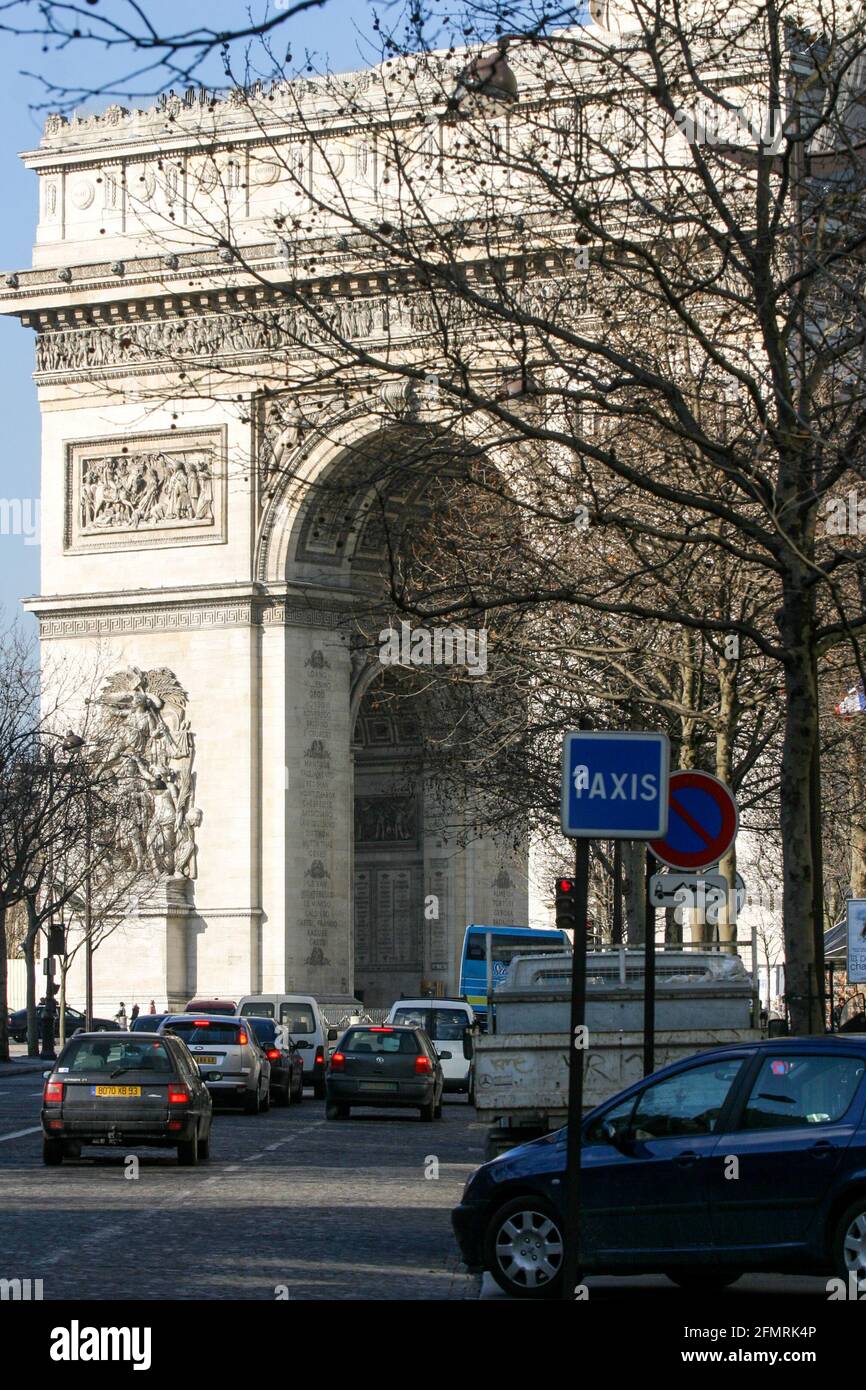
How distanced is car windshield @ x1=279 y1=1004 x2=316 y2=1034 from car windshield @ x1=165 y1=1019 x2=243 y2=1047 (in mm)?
8078

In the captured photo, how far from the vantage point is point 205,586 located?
162 feet

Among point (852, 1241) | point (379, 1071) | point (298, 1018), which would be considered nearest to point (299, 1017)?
point (298, 1018)

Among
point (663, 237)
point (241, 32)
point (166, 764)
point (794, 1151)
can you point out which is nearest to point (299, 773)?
point (166, 764)

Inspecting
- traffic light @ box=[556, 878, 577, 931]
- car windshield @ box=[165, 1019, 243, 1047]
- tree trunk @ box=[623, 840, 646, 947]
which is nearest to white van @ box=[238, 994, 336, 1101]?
traffic light @ box=[556, 878, 577, 931]

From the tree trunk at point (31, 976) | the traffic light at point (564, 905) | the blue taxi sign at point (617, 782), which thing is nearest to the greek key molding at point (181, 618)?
the tree trunk at point (31, 976)

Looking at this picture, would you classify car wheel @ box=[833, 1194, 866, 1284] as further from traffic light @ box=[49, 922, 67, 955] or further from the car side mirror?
traffic light @ box=[49, 922, 67, 955]

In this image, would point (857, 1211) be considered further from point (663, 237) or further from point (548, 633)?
point (548, 633)

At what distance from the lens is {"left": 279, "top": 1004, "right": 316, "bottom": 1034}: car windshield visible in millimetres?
40344

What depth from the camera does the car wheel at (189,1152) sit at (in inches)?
889

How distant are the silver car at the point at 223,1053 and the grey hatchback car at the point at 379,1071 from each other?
1.01m

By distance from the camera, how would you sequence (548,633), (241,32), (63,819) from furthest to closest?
(63,819) → (548,633) → (241,32)

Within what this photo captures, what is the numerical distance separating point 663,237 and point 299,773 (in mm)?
32174

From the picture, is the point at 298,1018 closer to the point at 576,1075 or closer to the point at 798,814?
the point at 798,814

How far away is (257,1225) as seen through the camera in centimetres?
1673
